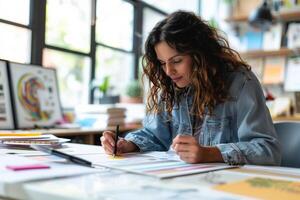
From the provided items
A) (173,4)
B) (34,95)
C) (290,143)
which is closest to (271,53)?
(173,4)

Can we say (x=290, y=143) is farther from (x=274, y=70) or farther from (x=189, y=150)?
(x=274, y=70)

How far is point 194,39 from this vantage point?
1.43 m

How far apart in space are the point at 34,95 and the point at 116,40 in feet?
4.15

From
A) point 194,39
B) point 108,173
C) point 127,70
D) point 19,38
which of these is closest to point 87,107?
point 19,38

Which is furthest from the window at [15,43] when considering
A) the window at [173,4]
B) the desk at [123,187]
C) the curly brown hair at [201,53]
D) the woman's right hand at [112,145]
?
the desk at [123,187]

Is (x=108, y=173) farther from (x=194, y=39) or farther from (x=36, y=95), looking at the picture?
(x=36, y=95)

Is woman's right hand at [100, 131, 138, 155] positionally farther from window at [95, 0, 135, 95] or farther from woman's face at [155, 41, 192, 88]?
window at [95, 0, 135, 95]

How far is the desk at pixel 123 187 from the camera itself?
2.00 ft

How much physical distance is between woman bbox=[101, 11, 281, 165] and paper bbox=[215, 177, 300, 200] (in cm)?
35

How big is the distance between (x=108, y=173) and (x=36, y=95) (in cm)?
180

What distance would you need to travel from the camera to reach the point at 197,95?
140cm

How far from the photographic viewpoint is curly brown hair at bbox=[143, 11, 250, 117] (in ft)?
4.50

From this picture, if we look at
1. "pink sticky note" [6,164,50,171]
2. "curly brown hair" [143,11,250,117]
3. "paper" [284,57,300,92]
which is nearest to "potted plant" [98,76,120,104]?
"curly brown hair" [143,11,250,117]

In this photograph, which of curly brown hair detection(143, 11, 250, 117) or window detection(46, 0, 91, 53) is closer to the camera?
curly brown hair detection(143, 11, 250, 117)
